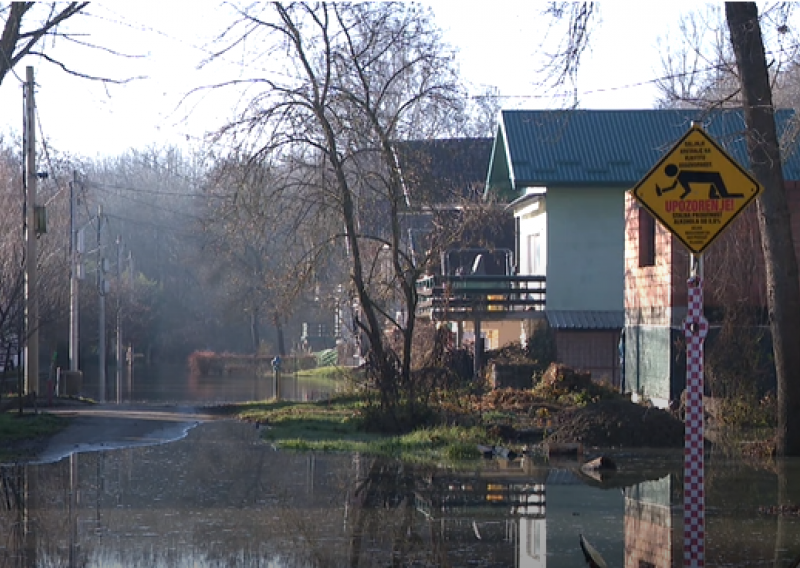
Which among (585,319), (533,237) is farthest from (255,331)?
(585,319)

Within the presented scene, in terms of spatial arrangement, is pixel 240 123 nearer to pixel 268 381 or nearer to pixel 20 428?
pixel 20 428

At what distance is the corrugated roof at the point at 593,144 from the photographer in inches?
1276

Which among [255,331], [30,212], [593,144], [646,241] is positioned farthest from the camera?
[255,331]

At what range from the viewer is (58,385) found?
33.7 meters

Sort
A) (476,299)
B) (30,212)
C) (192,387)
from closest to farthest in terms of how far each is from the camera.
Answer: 1. (30,212)
2. (476,299)
3. (192,387)

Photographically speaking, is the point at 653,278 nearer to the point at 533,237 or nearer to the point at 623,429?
the point at 623,429

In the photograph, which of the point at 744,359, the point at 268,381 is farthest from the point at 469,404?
the point at 268,381

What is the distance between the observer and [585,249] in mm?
33500

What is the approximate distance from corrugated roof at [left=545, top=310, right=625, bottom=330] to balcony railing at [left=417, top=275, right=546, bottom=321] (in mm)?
654

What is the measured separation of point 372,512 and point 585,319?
21.3 metres

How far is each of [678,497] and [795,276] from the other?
4676 mm

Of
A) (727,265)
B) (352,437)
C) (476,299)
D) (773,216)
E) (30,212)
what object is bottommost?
(352,437)

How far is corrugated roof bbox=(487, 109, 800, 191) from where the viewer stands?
1276 inches

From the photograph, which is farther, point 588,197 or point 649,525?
point 588,197
